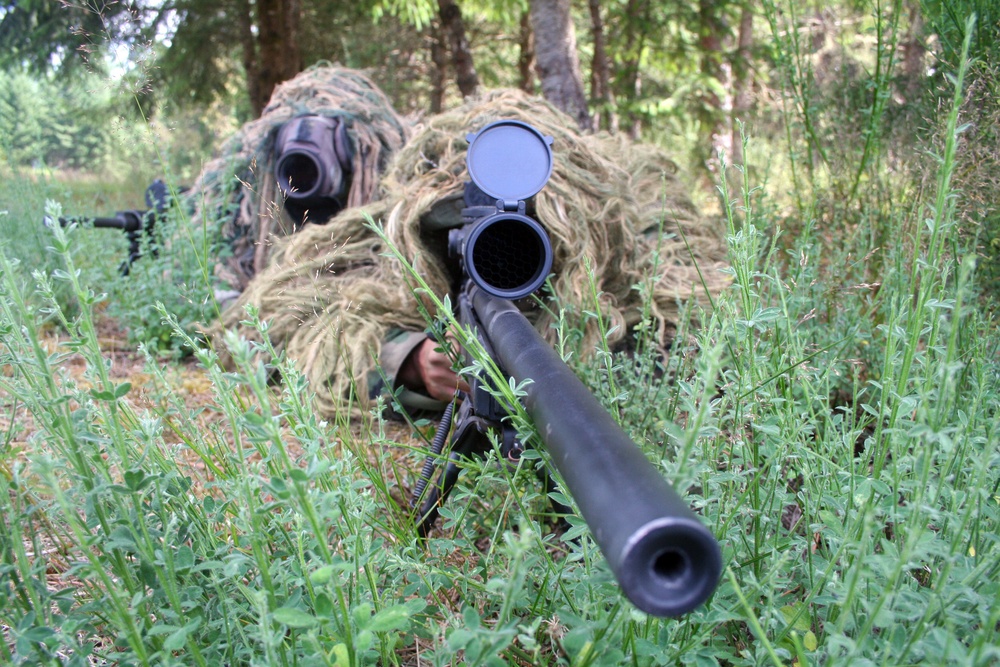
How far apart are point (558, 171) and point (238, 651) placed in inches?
68.6

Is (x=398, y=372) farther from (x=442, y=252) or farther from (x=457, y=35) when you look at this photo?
(x=457, y=35)

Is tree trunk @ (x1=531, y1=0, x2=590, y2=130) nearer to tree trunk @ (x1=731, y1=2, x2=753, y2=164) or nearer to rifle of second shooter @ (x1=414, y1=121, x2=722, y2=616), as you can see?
tree trunk @ (x1=731, y1=2, x2=753, y2=164)

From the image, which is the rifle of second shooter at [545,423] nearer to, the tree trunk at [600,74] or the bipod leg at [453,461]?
the bipod leg at [453,461]

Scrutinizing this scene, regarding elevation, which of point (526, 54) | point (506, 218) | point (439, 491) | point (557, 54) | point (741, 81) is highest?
point (526, 54)

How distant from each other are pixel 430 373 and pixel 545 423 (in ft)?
4.64

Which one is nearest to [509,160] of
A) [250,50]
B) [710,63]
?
[710,63]

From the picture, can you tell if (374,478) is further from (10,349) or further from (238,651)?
(10,349)

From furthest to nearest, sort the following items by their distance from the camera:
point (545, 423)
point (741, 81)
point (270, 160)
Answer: point (741, 81) → point (270, 160) → point (545, 423)

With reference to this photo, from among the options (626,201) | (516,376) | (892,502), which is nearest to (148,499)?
(516,376)

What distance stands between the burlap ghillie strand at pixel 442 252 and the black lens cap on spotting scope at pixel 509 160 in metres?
0.50

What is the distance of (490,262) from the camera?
58.0 inches

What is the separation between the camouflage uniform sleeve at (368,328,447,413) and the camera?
2283mm

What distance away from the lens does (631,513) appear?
0.59m

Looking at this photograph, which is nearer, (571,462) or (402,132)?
(571,462)
